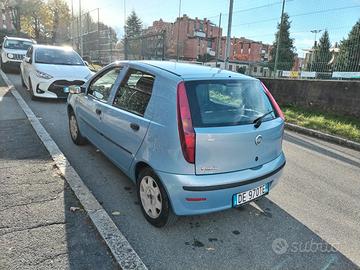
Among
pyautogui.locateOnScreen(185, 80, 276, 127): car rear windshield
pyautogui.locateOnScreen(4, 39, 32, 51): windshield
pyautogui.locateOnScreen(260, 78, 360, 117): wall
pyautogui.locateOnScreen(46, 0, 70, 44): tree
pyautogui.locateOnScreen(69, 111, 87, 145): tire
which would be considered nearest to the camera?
pyautogui.locateOnScreen(185, 80, 276, 127): car rear windshield

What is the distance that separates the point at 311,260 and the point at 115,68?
3.24m

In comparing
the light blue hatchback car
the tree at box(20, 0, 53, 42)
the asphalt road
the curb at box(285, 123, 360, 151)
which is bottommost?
the asphalt road

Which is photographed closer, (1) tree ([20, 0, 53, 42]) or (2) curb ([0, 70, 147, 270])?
(2) curb ([0, 70, 147, 270])

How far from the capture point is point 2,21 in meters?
75.8

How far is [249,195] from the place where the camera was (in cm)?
306

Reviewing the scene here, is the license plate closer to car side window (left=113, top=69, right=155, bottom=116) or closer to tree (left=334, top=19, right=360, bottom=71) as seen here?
car side window (left=113, top=69, right=155, bottom=116)

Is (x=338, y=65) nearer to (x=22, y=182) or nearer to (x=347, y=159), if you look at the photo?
(x=347, y=159)

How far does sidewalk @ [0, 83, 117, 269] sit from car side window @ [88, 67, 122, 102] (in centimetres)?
121

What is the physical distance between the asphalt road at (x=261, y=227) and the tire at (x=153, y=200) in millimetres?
107

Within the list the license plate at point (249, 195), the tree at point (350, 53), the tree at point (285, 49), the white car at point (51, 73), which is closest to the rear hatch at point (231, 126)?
the license plate at point (249, 195)

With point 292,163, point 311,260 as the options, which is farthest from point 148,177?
point 292,163

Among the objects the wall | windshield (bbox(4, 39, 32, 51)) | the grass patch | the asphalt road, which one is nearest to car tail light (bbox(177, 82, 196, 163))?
the asphalt road

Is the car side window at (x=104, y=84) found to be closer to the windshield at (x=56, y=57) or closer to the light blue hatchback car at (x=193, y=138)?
the light blue hatchback car at (x=193, y=138)

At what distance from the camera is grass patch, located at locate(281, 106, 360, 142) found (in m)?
6.98
